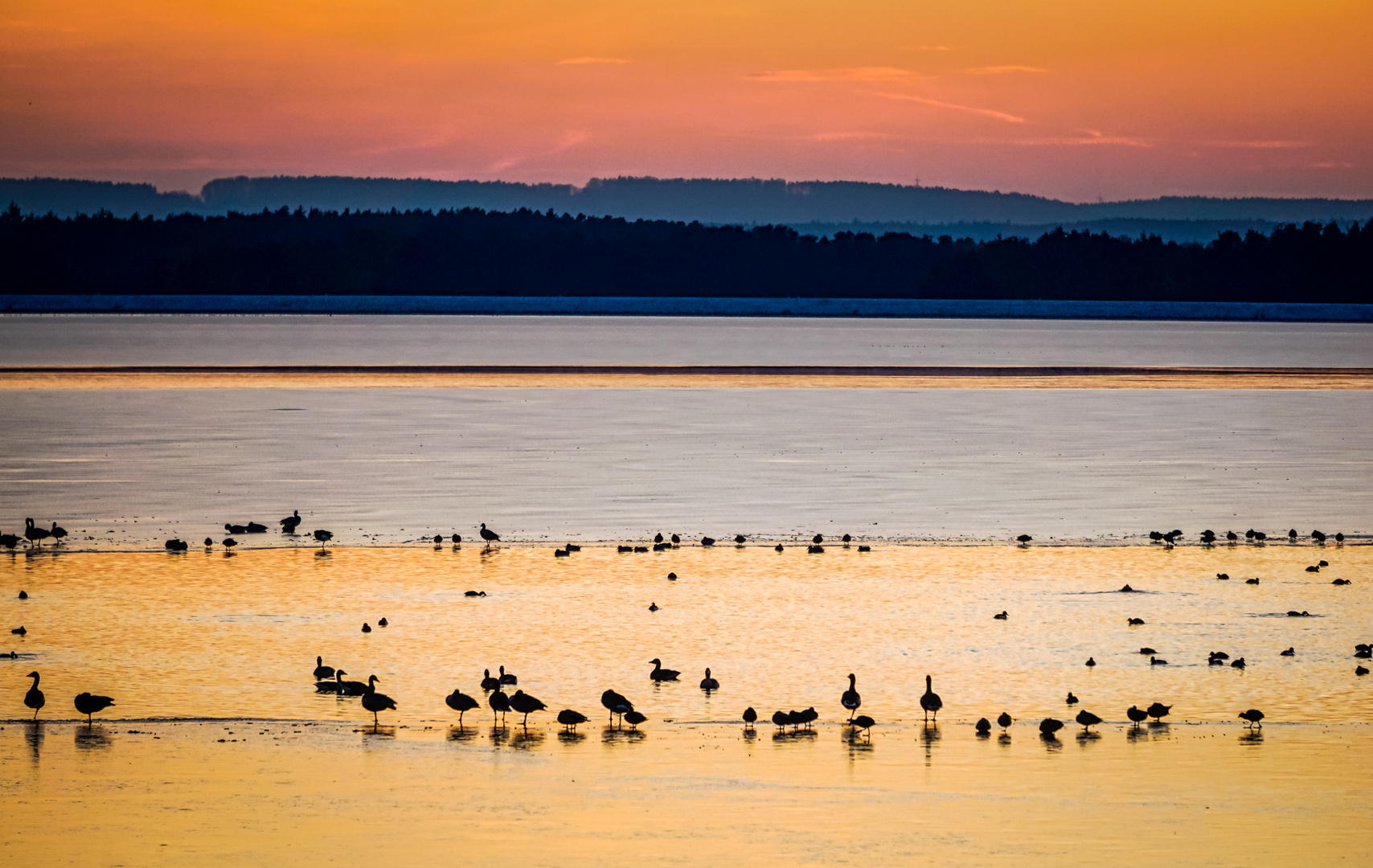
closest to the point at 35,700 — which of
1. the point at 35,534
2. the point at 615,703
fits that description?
the point at 615,703

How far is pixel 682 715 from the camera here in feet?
40.4

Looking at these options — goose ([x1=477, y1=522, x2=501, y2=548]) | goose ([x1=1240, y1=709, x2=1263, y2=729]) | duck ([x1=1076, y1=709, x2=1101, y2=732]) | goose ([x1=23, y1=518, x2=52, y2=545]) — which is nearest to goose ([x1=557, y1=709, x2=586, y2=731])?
duck ([x1=1076, y1=709, x2=1101, y2=732])

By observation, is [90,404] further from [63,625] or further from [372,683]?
[372,683]

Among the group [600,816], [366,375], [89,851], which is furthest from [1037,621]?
[366,375]

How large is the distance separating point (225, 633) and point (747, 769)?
20.6 ft

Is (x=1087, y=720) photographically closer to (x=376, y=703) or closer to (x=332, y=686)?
(x=376, y=703)

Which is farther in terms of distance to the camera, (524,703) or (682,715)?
(682,715)

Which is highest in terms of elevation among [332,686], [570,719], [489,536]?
[489,536]

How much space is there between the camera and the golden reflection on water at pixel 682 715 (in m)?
9.48

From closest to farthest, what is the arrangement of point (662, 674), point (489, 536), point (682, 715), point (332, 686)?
point (682, 715)
point (332, 686)
point (662, 674)
point (489, 536)

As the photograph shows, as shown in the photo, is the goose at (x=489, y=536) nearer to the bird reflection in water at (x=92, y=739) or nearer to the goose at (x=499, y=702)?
the goose at (x=499, y=702)

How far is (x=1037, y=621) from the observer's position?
16.0 meters

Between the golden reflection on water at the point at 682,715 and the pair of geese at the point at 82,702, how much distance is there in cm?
13

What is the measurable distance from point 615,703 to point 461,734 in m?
1.15
